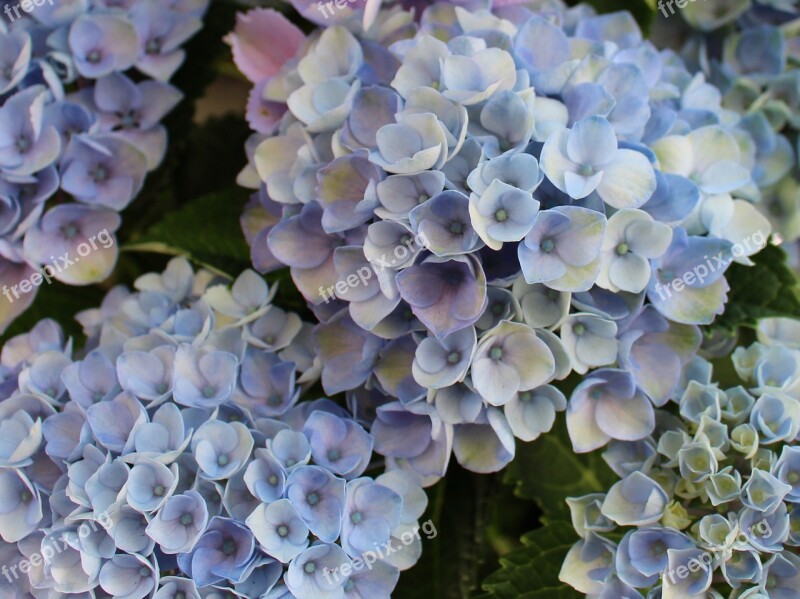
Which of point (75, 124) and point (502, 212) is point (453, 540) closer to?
point (502, 212)

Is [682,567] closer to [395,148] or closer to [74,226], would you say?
[395,148]

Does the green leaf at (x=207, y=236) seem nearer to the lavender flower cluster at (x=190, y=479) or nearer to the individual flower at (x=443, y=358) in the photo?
the lavender flower cluster at (x=190, y=479)

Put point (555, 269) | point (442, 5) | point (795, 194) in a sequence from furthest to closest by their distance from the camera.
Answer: point (795, 194)
point (442, 5)
point (555, 269)

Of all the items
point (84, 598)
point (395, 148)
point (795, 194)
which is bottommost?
point (84, 598)

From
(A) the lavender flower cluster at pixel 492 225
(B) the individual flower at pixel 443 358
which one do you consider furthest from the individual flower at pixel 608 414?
(B) the individual flower at pixel 443 358

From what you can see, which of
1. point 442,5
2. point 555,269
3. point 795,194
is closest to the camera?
point 555,269

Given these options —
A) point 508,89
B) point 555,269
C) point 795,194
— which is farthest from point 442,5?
point 795,194

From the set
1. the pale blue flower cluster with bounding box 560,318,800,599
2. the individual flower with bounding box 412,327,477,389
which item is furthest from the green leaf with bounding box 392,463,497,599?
the individual flower with bounding box 412,327,477,389
